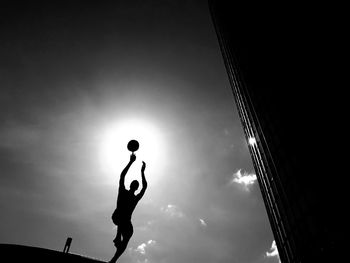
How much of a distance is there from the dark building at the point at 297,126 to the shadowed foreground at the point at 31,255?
20.3 meters

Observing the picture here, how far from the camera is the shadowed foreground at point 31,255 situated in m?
5.71

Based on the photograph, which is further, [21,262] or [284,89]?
[284,89]

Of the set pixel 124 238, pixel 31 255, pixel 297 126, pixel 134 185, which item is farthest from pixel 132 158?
pixel 297 126

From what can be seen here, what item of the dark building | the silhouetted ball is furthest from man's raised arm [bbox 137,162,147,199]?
the dark building

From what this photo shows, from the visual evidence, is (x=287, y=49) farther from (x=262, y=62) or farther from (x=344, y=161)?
(x=344, y=161)

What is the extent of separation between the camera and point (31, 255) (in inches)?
230

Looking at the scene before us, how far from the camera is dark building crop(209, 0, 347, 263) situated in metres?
20.6

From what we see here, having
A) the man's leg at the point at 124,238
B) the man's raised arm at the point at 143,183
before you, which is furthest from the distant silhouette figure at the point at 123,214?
the man's raised arm at the point at 143,183

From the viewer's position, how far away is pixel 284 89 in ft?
92.9

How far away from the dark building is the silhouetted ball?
18.2 meters

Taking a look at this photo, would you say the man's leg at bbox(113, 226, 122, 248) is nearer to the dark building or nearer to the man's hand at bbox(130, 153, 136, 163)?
the man's hand at bbox(130, 153, 136, 163)

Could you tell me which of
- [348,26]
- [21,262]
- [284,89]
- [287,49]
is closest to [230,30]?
[287,49]

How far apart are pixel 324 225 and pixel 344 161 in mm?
5512

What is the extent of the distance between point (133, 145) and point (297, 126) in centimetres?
2136
